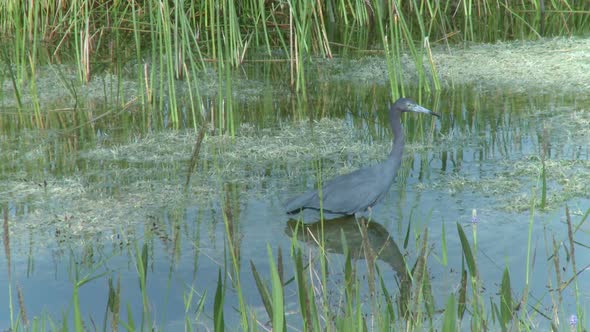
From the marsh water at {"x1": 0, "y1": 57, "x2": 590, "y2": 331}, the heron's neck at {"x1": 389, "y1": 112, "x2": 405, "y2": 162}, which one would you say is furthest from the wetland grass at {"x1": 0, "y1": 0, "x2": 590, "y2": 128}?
the heron's neck at {"x1": 389, "y1": 112, "x2": 405, "y2": 162}

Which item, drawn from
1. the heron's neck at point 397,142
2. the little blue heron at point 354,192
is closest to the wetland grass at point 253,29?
the heron's neck at point 397,142

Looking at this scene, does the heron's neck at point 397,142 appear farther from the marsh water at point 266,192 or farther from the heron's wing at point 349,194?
the marsh water at point 266,192

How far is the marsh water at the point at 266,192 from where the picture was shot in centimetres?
288

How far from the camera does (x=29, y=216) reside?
12.0ft

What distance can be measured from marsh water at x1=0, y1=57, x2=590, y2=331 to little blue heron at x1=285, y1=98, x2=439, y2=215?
0.08 meters

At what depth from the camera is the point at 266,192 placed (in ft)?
12.7

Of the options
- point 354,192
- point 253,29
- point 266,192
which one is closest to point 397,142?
point 354,192

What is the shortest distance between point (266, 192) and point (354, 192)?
516mm

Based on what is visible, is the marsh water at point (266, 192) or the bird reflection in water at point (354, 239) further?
the bird reflection in water at point (354, 239)

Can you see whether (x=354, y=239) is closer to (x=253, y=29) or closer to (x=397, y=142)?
(x=397, y=142)

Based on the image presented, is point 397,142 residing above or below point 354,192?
above

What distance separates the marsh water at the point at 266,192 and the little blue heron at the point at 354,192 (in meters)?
0.08

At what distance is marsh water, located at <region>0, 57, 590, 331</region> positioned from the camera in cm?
288

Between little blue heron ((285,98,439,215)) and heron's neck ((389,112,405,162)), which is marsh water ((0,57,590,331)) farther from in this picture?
heron's neck ((389,112,405,162))
